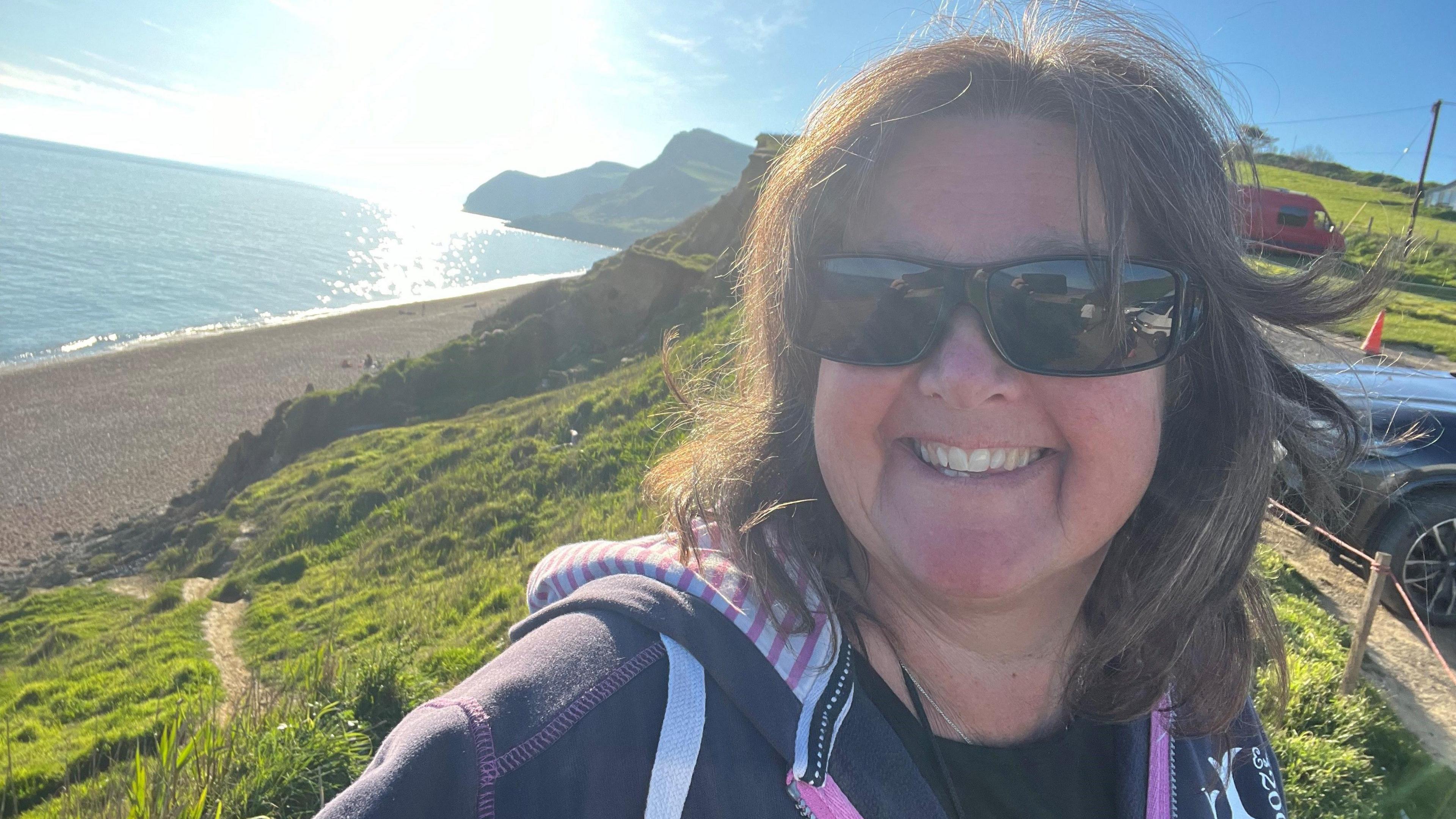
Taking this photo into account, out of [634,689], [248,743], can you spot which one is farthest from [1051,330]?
[248,743]

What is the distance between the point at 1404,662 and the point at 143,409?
36654mm

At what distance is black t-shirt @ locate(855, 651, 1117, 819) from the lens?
1418 millimetres

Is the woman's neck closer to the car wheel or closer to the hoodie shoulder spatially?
the hoodie shoulder

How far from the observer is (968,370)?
53.6 inches

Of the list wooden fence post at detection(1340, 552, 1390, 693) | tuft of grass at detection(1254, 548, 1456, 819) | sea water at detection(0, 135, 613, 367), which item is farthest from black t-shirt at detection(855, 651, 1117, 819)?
sea water at detection(0, 135, 613, 367)

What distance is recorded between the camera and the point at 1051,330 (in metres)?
1.34

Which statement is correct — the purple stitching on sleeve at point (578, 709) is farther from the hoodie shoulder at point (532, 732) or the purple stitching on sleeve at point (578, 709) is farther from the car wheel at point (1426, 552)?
the car wheel at point (1426, 552)

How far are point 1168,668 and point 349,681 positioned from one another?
4244 millimetres

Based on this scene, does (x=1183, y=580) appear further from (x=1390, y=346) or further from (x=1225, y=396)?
(x=1390, y=346)

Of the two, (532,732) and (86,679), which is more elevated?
(532,732)

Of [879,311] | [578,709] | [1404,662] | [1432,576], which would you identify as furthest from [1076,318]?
[1432,576]

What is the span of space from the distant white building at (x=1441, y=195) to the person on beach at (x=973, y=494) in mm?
4071

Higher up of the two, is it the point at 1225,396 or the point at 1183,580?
the point at 1225,396

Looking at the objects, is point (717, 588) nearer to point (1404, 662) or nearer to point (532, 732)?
point (532, 732)
